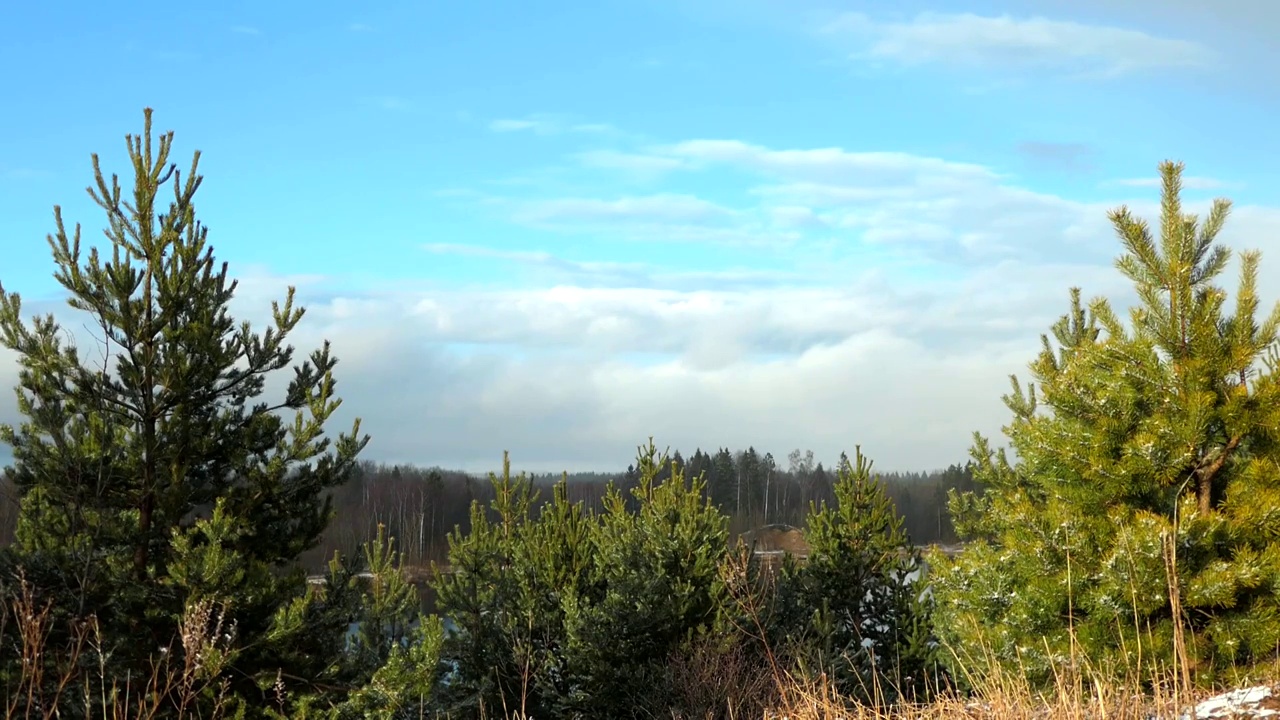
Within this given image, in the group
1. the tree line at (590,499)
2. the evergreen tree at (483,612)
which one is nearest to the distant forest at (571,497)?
the tree line at (590,499)

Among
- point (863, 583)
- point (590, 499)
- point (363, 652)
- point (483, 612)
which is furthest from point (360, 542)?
point (590, 499)

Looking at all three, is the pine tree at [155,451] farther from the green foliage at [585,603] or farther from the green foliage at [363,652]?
the green foliage at [585,603]

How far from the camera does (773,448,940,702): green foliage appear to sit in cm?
1611

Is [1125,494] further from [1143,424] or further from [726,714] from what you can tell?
[726,714]

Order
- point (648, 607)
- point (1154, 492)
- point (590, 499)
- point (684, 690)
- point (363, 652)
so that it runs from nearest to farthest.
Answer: point (1154, 492), point (363, 652), point (684, 690), point (648, 607), point (590, 499)

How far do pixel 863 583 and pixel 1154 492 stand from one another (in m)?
8.98

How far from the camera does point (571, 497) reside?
319 ft

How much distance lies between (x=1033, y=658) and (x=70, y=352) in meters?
8.88

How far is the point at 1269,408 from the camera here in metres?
8.02

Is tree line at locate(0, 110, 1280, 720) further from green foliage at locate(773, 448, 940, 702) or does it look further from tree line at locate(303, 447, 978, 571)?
tree line at locate(303, 447, 978, 571)

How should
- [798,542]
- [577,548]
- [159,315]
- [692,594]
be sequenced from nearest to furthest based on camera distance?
[159,315]
[692,594]
[577,548]
[798,542]

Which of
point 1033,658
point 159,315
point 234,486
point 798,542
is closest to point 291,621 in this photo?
point 234,486

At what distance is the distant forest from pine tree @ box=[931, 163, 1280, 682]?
4829cm

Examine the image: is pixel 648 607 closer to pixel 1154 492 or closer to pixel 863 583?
pixel 863 583
